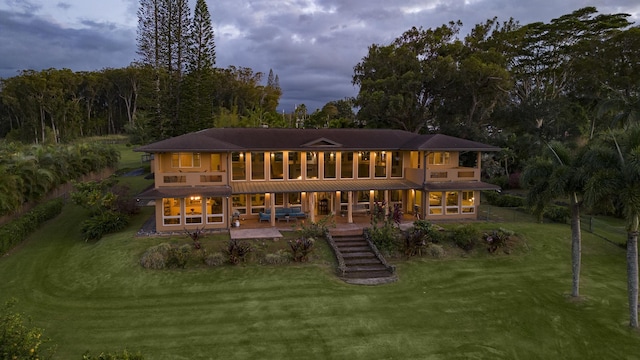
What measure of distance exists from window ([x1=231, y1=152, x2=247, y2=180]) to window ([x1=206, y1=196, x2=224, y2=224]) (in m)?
2.18

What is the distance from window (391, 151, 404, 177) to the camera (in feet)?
80.2

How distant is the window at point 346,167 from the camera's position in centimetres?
2377

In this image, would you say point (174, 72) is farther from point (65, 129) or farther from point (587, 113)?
point (587, 113)

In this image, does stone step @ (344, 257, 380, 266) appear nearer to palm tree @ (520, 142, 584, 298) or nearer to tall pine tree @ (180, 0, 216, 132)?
palm tree @ (520, 142, 584, 298)

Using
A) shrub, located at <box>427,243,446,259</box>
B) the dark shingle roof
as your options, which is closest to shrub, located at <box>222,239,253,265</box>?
the dark shingle roof

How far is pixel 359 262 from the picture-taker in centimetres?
1653

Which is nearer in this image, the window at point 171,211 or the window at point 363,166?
the window at point 171,211

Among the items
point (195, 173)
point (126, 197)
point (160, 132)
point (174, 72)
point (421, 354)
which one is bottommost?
point (421, 354)

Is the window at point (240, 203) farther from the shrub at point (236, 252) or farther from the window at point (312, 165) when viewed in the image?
the shrub at point (236, 252)

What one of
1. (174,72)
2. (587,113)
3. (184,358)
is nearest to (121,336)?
(184,358)

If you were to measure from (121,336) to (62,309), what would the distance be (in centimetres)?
316

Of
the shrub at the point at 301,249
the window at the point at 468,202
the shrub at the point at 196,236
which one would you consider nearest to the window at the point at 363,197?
the window at the point at 468,202

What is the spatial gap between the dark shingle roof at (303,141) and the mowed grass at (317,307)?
18.6ft

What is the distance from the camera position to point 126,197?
22.9 meters
